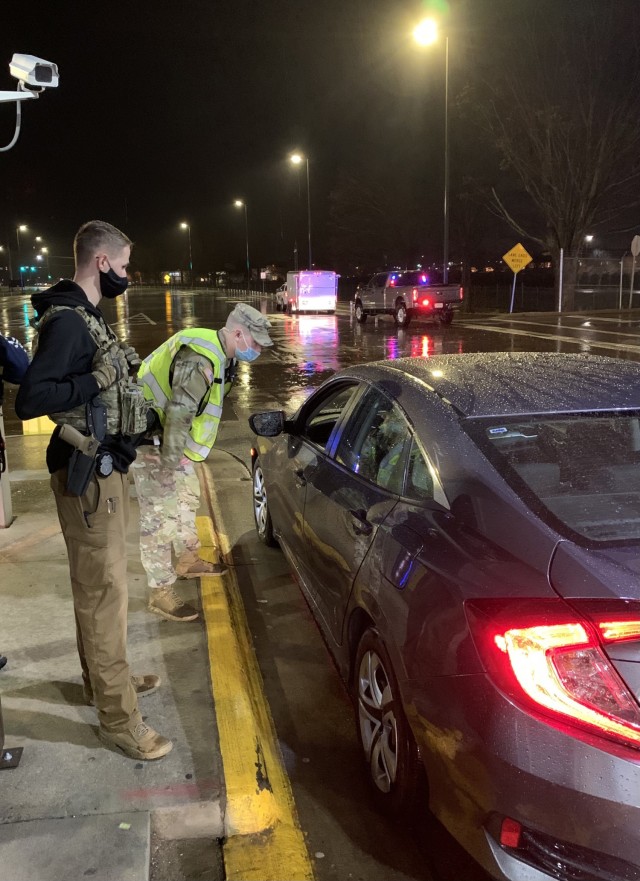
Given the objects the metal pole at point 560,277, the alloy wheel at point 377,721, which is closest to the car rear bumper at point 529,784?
the alloy wheel at point 377,721

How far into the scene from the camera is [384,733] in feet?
8.52

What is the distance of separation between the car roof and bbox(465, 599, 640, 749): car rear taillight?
1007 millimetres

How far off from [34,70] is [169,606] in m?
4.94

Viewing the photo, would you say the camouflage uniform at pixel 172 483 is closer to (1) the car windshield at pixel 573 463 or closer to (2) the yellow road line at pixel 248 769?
(2) the yellow road line at pixel 248 769

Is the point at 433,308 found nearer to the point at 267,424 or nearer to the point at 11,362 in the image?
the point at 267,424

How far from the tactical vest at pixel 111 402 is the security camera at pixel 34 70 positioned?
4.74 meters

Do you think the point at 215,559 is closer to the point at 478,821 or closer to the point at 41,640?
the point at 41,640

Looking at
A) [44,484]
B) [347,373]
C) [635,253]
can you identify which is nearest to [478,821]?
[347,373]

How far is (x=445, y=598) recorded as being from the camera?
216 centimetres

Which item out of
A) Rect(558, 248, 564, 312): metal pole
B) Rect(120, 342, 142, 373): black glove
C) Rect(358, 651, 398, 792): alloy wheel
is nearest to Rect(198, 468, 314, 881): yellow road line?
Rect(358, 651, 398, 792): alloy wheel

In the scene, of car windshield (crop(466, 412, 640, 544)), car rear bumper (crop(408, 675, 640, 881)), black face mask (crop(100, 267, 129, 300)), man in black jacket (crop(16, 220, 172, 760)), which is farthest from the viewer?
black face mask (crop(100, 267, 129, 300))

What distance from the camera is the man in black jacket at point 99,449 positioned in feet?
8.08

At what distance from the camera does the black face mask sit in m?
2.75

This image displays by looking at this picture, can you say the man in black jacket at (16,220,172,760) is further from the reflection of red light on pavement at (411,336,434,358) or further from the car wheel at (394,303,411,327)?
the car wheel at (394,303,411,327)
